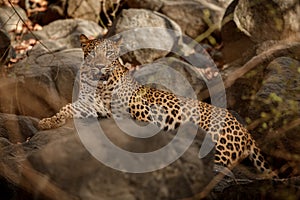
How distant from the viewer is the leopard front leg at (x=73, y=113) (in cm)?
671

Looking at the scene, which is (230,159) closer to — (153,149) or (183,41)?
(153,149)

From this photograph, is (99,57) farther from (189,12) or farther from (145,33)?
(189,12)

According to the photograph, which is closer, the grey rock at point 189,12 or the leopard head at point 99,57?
the leopard head at point 99,57

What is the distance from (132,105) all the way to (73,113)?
882 mm

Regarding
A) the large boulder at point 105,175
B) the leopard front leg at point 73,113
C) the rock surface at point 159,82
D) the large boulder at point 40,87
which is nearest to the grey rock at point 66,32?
the rock surface at point 159,82

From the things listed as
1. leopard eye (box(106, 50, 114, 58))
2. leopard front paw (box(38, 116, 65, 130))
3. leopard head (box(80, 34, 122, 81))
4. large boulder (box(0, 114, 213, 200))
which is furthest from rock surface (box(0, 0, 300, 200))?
leopard eye (box(106, 50, 114, 58))

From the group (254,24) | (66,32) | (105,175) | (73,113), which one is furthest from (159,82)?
(105,175)

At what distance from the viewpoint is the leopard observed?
7020 mm

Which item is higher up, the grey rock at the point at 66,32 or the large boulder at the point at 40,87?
the large boulder at the point at 40,87

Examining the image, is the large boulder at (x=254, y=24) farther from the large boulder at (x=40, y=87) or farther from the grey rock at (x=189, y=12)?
the large boulder at (x=40, y=87)

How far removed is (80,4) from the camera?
14.9 m

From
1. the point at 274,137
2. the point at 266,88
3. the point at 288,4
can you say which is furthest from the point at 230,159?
the point at 288,4

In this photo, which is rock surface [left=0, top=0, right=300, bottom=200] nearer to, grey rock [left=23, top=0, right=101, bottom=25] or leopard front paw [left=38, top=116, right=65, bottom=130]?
grey rock [left=23, top=0, right=101, bottom=25]

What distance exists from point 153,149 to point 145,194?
1.68 ft
